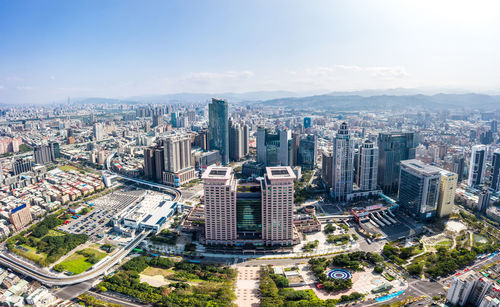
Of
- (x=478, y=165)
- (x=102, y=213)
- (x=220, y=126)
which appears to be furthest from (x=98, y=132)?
(x=478, y=165)

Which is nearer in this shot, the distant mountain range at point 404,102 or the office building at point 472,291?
the office building at point 472,291

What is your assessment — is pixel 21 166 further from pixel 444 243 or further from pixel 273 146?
pixel 444 243

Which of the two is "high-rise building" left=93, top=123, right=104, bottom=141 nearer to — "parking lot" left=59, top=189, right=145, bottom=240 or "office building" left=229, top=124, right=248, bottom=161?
"office building" left=229, top=124, right=248, bottom=161

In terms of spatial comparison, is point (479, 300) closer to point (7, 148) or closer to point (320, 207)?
point (320, 207)

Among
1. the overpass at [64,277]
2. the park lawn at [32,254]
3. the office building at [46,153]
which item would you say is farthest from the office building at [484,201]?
the office building at [46,153]

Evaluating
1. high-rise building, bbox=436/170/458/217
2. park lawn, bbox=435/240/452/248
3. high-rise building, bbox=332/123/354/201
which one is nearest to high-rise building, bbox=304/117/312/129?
high-rise building, bbox=332/123/354/201

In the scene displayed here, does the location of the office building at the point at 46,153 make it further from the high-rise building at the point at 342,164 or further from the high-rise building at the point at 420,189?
the high-rise building at the point at 420,189
